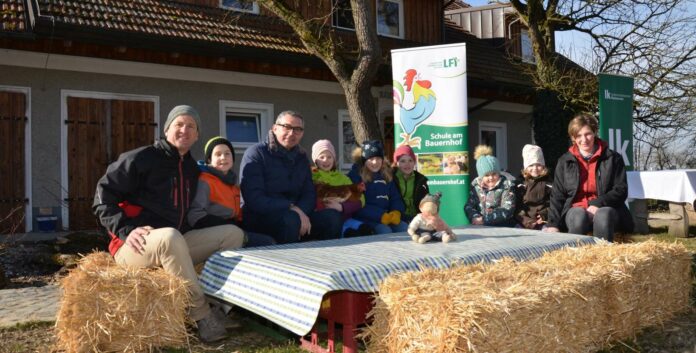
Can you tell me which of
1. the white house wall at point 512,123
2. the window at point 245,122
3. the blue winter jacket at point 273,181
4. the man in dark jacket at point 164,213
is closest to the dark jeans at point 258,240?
the blue winter jacket at point 273,181

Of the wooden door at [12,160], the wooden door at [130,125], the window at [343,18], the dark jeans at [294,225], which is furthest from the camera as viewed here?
the window at [343,18]

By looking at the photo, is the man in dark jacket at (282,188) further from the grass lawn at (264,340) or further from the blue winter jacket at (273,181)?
the grass lawn at (264,340)

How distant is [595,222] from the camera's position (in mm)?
5070

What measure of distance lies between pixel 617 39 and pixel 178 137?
1326 centimetres

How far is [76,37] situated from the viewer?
8.95m

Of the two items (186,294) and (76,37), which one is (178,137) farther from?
(76,37)

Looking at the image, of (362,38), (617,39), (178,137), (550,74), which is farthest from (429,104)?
(617,39)

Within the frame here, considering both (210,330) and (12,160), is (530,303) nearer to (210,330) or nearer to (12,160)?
(210,330)

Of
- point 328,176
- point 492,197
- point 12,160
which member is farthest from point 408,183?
point 12,160

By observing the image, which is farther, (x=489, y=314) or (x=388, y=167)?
(x=388, y=167)

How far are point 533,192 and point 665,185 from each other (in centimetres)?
463

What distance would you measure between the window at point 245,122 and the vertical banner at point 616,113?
554 cm

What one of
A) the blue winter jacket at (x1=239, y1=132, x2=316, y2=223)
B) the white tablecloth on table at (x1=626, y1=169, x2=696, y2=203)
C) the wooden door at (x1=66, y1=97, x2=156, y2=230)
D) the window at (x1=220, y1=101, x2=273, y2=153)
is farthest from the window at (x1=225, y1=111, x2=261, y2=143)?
the blue winter jacket at (x1=239, y1=132, x2=316, y2=223)

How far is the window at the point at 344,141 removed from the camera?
12.3m
